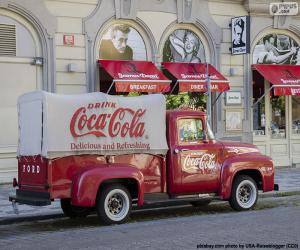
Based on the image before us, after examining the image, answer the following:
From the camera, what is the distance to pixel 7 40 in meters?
16.0

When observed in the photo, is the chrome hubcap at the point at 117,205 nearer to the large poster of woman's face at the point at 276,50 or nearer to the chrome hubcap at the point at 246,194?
the chrome hubcap at the point at 246,194

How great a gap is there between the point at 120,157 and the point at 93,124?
0.75 metres

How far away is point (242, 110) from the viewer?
65.3ft

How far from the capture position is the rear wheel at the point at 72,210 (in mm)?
11000

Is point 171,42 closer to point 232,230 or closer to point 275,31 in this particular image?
point 275,31

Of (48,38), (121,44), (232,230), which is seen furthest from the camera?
(121,44)

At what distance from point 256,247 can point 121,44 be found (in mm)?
11050

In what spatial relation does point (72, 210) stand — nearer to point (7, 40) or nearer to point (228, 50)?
point (7, 40)

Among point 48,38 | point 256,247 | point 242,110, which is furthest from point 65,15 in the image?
point 256,247

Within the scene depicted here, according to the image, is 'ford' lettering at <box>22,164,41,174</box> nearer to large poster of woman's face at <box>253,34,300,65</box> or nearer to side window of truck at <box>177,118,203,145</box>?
side window of truck at <box>177,118,203,145</box>

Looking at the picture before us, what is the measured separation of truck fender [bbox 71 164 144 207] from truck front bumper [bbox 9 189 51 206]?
43 centimetres

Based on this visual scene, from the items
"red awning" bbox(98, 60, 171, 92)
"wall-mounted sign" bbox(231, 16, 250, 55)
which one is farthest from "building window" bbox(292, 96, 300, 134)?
"red awning" bbox(98, 60, 171, 92)

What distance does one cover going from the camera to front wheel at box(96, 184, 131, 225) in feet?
33.1

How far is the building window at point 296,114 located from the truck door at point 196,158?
10497mm
